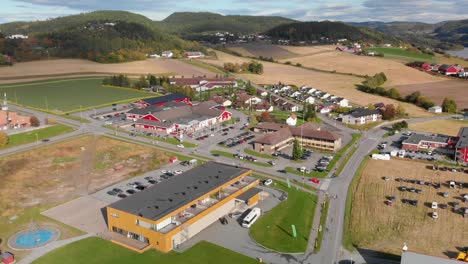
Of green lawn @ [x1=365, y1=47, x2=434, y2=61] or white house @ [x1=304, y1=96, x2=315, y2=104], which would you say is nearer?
white house @ [x1=304, y1=96, x2=315, y2=104]

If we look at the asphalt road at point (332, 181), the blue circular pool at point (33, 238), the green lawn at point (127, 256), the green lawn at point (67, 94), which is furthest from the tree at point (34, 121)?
the green lawn at point (127, 256)

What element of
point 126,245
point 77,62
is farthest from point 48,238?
point 77,62

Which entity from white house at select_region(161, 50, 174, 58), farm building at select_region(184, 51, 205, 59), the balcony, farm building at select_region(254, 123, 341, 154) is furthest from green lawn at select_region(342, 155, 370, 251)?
white house at select_region(161, 50, 174, 58)

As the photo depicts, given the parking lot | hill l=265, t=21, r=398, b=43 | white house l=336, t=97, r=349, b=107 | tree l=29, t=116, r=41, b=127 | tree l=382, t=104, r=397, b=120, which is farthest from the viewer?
hill l=265, t=21, r=398, b=43

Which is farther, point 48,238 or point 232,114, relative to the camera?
point 232,114

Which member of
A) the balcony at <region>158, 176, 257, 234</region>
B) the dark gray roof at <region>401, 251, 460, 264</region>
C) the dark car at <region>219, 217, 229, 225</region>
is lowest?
the dark car at <region>219, 217, 229, 225</region>

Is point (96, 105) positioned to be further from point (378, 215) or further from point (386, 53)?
point (386, 53)


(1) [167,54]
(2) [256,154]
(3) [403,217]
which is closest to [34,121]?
(2) [256,154]

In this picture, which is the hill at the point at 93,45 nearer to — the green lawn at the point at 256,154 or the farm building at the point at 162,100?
the farm building at the point at 162,100

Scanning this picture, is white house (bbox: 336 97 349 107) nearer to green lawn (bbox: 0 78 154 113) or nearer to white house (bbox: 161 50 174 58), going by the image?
green lawn (bbox: 0 78 154 113)
